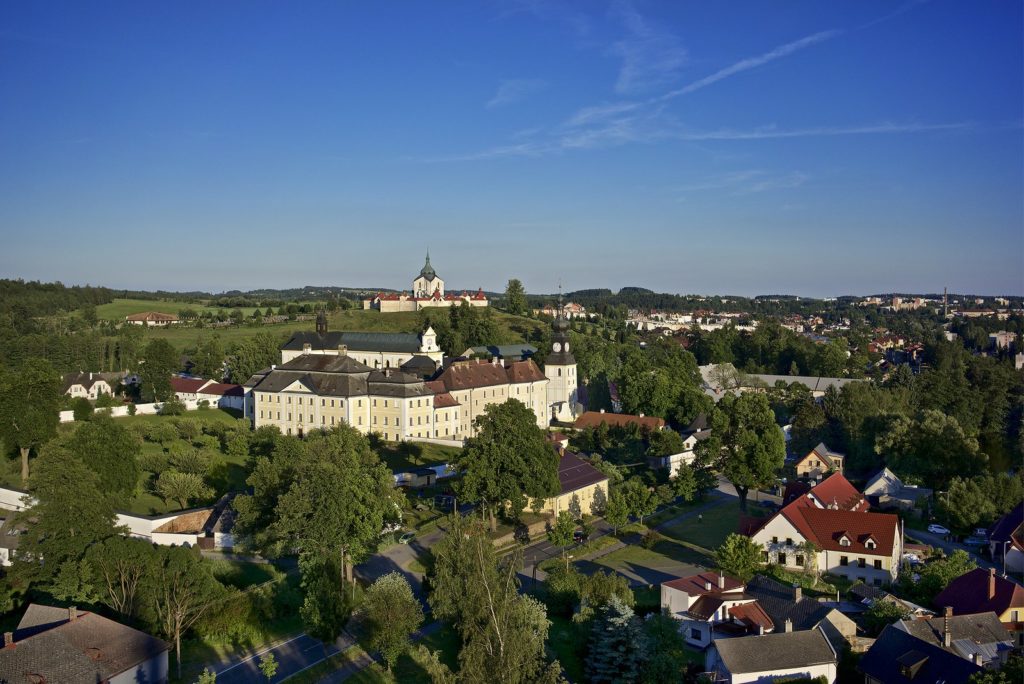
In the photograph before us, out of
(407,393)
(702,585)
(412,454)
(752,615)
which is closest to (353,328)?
(407,393)

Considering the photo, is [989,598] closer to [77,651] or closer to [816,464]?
[816,464]

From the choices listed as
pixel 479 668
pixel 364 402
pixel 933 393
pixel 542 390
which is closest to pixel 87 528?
pixel 479 668

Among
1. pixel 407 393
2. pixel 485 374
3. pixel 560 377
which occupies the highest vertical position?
pixel 485 374

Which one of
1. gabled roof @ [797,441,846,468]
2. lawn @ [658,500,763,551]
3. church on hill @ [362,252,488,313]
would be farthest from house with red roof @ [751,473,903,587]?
church on hill @ [362,252,488,313]

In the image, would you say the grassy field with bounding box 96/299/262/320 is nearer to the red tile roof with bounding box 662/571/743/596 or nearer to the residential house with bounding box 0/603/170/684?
the residential house with bounding box 0/603/170/684

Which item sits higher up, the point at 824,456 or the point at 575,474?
the point at 575,474

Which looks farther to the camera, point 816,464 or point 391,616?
point 816,464

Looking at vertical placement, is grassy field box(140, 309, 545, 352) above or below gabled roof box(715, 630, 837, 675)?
above

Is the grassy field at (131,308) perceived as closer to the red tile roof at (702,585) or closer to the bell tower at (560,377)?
the bell tower at (560,377)

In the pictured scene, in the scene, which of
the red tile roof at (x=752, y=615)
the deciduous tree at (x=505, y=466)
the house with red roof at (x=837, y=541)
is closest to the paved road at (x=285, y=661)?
the deciduous tree at (x=505, y=466)
